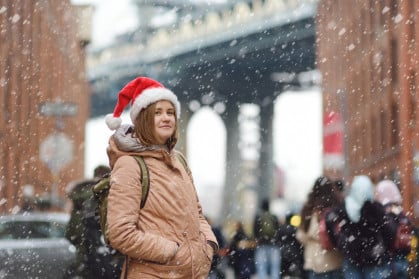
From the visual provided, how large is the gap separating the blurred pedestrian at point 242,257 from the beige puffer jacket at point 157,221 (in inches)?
392

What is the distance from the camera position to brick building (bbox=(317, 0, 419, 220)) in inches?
1162

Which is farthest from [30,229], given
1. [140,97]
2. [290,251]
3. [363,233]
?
[140,97]

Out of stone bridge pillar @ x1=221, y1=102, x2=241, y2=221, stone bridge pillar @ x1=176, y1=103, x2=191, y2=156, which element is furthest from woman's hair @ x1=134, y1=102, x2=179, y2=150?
stone bridge pillar @ x1=221, y1=102, x2=241, y2=221

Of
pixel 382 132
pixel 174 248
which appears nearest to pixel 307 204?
pixel 174 248

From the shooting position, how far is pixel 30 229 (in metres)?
11.1

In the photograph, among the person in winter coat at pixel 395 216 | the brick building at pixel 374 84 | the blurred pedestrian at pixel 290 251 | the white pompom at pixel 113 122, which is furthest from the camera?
the brick building at pixel 374 84

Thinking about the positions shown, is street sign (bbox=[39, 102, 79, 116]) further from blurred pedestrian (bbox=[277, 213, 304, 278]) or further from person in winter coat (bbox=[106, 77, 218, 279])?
person in winter coat (bbox=[106, 77, 218, 279])

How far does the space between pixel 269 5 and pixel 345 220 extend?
50.2 meters

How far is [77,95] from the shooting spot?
52.1 m

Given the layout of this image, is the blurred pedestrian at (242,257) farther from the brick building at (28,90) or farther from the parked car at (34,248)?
the brick building at (28,90)

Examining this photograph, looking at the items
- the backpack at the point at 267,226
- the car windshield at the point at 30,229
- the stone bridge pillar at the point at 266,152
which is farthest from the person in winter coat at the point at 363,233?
the stone bridge pillar at the point at 266,152

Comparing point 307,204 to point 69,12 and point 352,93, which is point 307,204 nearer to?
point 352,93

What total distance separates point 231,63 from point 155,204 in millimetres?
64906

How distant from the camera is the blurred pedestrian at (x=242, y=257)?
13.5m
